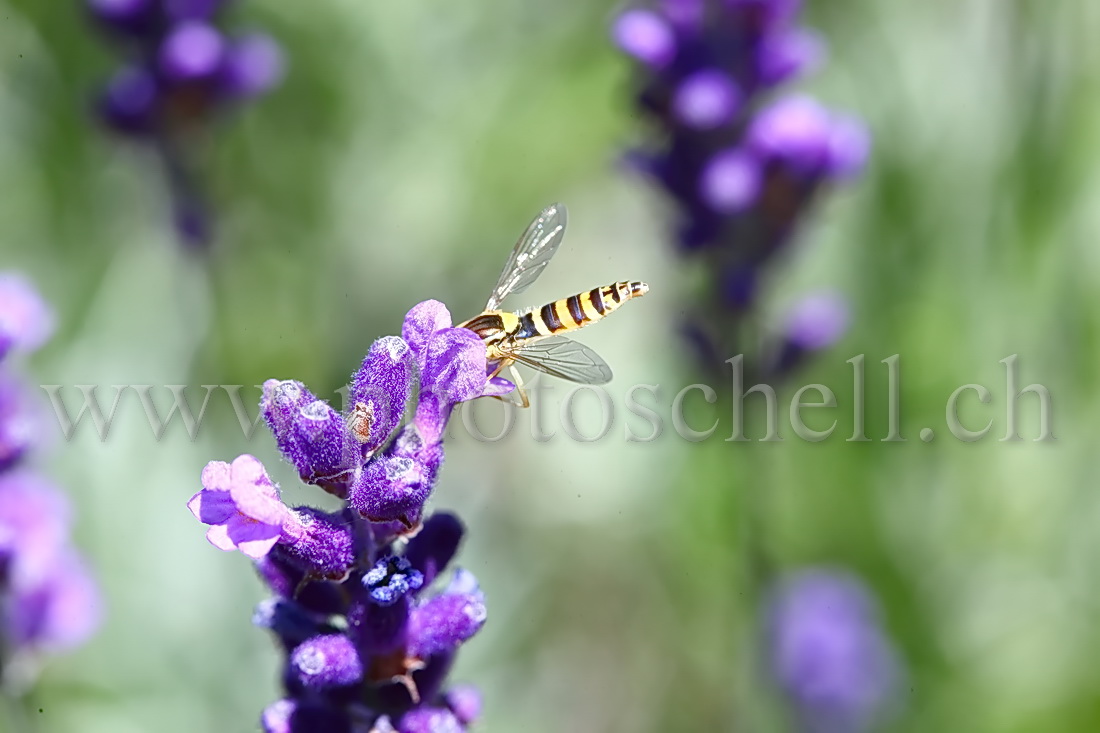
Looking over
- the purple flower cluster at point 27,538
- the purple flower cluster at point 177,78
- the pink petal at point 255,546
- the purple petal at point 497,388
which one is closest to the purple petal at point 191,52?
the purple flower cluster at point 177,78

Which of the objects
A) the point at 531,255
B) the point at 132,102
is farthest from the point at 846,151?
the point at 132,102

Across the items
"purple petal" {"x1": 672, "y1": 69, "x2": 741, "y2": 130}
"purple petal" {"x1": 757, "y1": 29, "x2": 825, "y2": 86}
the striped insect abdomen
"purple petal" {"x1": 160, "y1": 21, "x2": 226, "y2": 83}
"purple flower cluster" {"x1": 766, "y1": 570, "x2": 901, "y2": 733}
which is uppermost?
"purple petal" {"x1": 160, "y1": 21, "x2": 226, "y2": 83}

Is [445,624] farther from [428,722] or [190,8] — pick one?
[190,8]

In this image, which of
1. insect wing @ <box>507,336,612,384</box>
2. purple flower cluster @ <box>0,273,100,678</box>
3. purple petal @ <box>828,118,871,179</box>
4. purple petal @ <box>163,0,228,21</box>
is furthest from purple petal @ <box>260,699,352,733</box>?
purple petal @ <box>163,0,228,21</box>

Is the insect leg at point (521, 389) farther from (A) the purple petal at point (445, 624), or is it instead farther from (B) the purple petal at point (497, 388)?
(A) the purple petal at point (445, 624)

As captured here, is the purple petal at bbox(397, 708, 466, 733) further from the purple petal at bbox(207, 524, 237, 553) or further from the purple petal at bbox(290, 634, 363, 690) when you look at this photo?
the purple petal at bbox(207, 524, 237, 553)

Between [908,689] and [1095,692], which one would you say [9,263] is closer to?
[908,689]
